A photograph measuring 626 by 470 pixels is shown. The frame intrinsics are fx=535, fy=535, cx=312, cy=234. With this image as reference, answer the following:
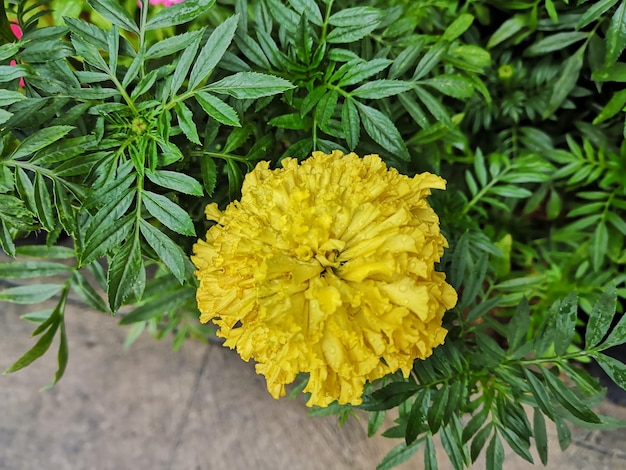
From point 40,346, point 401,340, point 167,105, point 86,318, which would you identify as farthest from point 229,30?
point 86,318

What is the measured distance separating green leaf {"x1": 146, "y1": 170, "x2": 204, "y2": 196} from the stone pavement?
0.69m

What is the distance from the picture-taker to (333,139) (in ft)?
2.09

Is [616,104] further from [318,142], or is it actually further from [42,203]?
[42,203]

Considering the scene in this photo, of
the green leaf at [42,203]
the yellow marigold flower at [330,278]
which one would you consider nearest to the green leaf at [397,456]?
the yellow marigold flower at [330,278]

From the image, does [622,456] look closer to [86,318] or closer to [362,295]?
[362,295]

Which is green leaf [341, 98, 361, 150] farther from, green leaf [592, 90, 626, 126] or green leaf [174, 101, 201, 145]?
green leaf [592, 90, 626, 126]

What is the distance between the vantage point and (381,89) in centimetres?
56

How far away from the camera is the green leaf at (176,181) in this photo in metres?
0.48

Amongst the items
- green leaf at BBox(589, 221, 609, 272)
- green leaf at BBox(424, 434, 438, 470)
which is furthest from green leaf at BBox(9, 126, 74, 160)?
green leaf at BBox(589, 221, 609, 272)

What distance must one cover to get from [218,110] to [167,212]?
0.34ft

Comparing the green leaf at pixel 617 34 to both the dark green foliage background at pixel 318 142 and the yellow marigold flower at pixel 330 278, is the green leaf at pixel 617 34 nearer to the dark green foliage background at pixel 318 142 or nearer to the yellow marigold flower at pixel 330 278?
the dark green foliage background at pixel 318 142

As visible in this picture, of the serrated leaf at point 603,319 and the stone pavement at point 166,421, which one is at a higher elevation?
the serrated leaf at point 603,319

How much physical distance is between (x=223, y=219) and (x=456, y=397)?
31 cm

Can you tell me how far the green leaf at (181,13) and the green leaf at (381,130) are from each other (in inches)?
7.2
